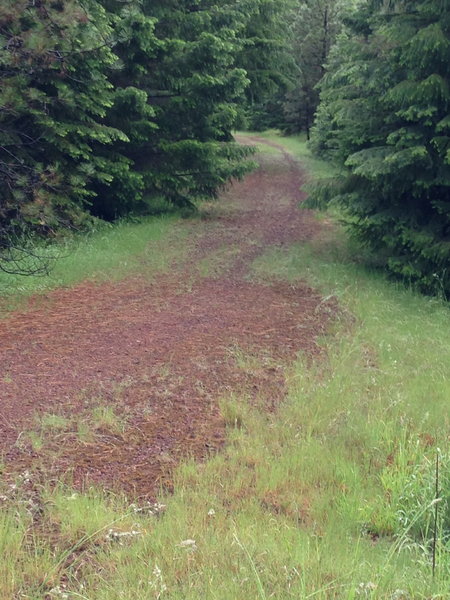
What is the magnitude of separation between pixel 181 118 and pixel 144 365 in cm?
954

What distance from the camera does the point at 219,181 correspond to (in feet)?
49.2

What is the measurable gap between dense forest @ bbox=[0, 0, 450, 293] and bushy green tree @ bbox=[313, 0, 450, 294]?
0.03 meters

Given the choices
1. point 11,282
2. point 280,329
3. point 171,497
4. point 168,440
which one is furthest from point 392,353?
point 11,282

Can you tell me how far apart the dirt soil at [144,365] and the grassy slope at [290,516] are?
0.33 meters

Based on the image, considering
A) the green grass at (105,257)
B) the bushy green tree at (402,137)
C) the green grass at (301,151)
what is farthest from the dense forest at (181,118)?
the green grass at (301,151)

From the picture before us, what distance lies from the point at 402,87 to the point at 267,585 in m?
8.44

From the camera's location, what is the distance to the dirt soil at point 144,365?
4660mm

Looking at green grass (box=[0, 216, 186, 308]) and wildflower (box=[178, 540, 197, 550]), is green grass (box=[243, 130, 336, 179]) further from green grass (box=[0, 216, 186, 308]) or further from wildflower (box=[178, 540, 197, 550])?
wildflower (box=[178, 540, 197, 550])

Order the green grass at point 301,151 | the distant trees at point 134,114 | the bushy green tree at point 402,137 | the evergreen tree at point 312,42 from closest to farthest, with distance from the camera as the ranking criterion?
1. the bushy green tree at point 402,137
2. the distant trees at point 134,114
3. the green grass at point 301,151
4. the evergreen tree at point 312,42

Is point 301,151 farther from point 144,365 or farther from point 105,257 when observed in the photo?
point 144,365

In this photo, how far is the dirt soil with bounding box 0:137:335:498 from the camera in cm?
466

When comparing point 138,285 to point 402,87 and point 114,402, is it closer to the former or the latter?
point 114,402

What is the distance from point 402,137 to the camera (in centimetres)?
956

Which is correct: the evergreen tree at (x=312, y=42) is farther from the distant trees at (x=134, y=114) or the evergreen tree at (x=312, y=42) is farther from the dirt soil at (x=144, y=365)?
the dirt soil at (x=144, y=365)
